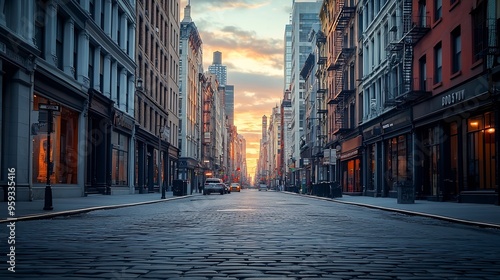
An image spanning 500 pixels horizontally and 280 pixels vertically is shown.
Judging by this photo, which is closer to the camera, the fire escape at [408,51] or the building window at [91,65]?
the fire escape at [408,51]

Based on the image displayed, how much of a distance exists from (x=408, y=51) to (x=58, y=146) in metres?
21.4

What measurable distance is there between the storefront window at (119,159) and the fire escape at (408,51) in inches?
756

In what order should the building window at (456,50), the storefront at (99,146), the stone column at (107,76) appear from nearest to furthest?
1. the building window at (456,50)
2. the storefront at (99,146)
3. the stone column at (107,76)

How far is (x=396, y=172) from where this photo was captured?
3878cm

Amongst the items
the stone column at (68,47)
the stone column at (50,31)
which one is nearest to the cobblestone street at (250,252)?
the stone column at (50,31)

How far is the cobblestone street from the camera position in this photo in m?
6.69

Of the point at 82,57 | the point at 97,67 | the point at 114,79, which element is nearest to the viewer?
the point at 82,57

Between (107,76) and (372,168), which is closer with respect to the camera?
(107,76)

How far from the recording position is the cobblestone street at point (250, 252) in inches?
263

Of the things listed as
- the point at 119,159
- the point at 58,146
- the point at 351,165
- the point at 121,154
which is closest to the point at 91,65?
the point at 58,146

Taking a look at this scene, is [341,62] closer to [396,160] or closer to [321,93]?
[321,93]

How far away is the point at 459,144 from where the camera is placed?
27.7 meters

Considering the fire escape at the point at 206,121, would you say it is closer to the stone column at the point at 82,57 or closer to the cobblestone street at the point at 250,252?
the stone column at the point at 82,57

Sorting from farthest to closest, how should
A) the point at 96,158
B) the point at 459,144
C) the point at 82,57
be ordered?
the point at 96,158
the point at 82,57
the point at 459,144
